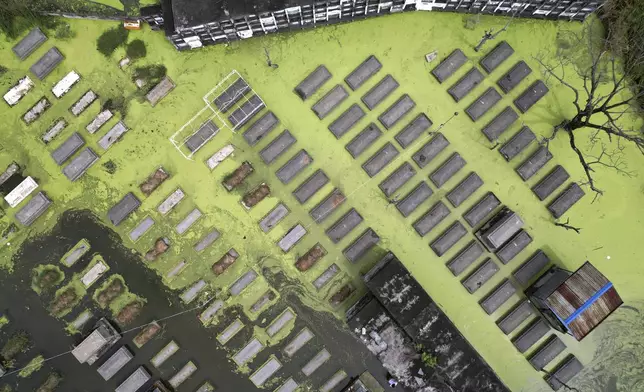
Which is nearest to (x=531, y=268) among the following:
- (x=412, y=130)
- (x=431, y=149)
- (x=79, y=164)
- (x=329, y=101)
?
(x=431, y=149)

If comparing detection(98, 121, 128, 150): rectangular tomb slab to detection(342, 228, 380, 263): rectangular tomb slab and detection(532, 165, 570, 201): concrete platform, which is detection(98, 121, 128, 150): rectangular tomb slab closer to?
detection(342, 228, 380, 263): rectangular tomb slab

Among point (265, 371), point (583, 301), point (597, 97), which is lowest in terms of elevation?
point (583, 301)

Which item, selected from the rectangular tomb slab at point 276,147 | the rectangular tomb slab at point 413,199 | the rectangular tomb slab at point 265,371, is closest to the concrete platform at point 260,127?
the rectangular tomb slab at point 276,147

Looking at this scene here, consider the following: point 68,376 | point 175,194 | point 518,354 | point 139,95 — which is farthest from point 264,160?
point 518,354

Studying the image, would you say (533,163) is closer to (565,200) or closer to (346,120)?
(565,200)

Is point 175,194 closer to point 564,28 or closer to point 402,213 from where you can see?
point 402,213

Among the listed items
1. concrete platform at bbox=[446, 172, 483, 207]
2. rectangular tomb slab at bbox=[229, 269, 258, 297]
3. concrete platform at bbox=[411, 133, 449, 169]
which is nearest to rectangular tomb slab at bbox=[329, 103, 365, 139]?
concrete platform at bbox=[411, 133, 449, 169]

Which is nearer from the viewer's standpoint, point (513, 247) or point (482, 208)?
point (513, 247)
